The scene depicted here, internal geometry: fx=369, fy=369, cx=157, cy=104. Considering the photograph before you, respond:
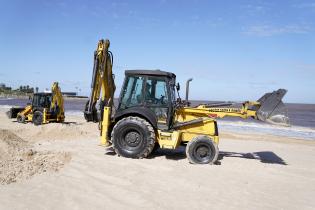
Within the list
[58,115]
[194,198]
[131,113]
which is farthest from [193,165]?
[58,115]

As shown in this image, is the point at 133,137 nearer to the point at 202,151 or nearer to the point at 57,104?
the point at 202,151

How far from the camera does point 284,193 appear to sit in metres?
6.98

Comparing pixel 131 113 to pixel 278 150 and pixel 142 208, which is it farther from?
pixel 278 150

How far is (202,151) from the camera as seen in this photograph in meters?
9.62

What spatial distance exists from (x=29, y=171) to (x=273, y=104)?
20.4 ft

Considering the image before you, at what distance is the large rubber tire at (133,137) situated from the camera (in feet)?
32.0

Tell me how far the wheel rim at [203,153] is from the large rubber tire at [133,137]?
1.16 m

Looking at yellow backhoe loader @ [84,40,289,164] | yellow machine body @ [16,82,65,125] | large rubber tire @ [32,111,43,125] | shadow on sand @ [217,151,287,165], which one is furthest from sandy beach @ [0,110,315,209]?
large rubber tire @ [32,111,43,125]

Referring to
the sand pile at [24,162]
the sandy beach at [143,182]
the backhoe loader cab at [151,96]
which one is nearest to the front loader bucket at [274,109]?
the sandy beach at [143,182]

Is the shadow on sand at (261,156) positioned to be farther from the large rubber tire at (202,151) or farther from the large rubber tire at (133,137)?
the large rubber tire at (133,137)

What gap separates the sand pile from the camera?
711cm

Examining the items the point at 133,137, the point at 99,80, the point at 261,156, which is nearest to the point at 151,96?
the point at 133,137

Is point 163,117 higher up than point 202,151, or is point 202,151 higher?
point 163,117

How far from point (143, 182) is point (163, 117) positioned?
3.09m
